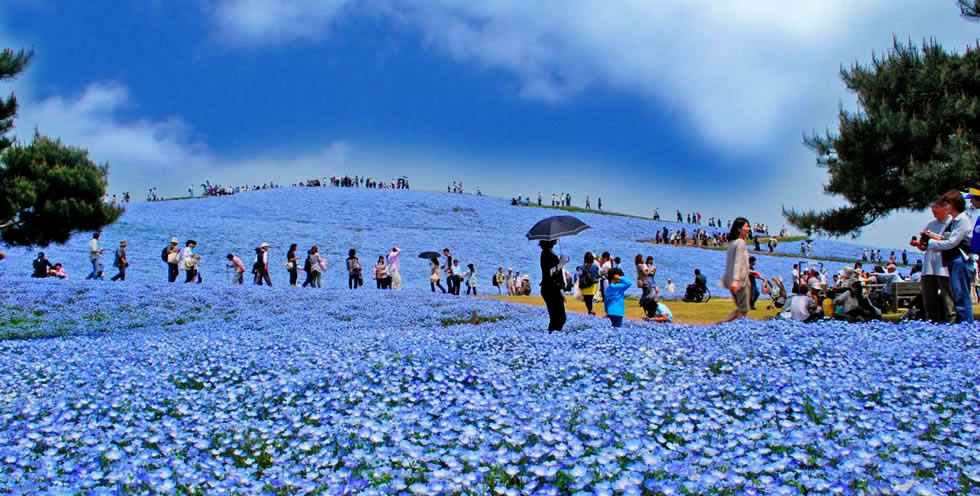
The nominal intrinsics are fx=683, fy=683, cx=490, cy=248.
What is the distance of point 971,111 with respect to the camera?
1492cm

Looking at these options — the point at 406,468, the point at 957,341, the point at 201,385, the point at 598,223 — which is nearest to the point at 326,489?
the point at 406,468

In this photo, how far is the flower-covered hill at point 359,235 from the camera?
33.5 metres

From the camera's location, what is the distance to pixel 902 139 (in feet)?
53.1

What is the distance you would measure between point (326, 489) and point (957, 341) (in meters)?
6.99

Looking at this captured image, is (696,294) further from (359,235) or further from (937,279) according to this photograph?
(359,235)

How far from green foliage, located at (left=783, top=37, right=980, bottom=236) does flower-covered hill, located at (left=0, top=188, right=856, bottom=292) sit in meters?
15.3

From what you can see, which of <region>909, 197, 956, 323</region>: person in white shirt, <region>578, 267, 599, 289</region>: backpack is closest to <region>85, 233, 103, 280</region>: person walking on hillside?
<region>578, 267, 599, 289</region>: backpack

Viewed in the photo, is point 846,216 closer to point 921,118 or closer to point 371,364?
point 921,118

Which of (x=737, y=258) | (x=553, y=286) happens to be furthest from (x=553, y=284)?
(x=737, y=258)

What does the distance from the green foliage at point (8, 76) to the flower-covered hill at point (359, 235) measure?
22.9 feet

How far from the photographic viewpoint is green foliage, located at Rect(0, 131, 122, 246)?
17.2 meters

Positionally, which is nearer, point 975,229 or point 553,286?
point 975,229

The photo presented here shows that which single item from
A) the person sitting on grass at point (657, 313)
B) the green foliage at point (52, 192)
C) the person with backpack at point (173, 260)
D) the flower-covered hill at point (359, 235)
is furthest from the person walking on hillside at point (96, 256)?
the person sitting on grass at point (657, 313)

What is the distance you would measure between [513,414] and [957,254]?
7.56 m
